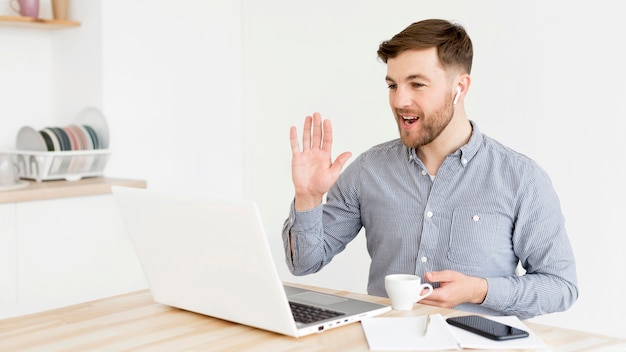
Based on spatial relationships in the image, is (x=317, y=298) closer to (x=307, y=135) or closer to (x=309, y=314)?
(x=309, y=314)

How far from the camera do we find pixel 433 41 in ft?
7.24

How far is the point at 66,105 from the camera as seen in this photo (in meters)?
3.80

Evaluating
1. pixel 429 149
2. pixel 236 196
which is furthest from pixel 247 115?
pixel 429 149

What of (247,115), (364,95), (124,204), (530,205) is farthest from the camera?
(247,115)

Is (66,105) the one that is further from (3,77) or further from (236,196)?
(236,196)

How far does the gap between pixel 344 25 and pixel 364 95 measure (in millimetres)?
346

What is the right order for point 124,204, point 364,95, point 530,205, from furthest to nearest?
point 364,95 < point 530,205 < point 124,204

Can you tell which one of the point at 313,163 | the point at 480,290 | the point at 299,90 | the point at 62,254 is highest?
the point at 299,90

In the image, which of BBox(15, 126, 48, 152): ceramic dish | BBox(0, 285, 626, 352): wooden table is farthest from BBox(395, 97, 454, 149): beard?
BBox(15, 126, 48, 152): ceramic dish

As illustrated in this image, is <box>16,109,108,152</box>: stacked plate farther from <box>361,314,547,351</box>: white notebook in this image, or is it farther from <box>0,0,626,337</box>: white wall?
<box>361,314,547,351</box>: white notebook

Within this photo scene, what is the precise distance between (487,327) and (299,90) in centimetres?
253

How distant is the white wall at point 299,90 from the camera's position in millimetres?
2896

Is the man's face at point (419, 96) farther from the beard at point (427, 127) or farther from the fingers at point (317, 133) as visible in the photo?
the fingers at point (317, 133)

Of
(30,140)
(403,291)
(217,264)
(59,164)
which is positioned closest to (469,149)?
(403,291)
